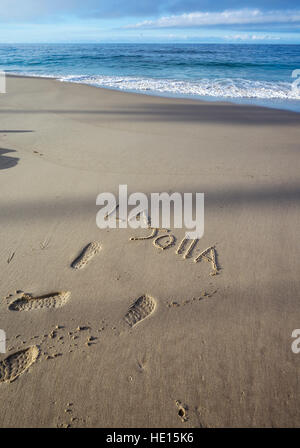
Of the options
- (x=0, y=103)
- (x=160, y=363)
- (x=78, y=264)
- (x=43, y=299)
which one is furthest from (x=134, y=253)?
(x=0, y=103)

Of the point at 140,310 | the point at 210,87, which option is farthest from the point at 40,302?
the point at 210,87

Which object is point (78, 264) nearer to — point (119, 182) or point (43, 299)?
point (43, 299)

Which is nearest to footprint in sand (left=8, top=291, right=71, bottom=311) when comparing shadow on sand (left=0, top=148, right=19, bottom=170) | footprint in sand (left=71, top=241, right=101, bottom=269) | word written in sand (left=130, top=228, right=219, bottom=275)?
footprint in sand (left=71, top=241, right=101, bottom=269)

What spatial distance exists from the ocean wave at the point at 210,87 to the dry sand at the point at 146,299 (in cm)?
598

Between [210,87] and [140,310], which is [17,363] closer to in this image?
[140,310]

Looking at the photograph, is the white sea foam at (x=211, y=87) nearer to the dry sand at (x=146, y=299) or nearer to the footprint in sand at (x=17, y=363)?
the dry sand at (x=146, y=299)

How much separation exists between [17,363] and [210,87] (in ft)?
34.2

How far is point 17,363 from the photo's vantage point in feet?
4.76

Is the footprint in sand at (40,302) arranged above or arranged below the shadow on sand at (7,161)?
below

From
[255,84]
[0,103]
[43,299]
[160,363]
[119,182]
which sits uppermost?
[255,84]

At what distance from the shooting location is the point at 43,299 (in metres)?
1.81

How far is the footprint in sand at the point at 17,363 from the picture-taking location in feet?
4.58

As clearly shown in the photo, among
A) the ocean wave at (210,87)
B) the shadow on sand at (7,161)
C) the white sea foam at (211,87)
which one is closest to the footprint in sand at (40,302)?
the shadow on sand at (7,161)
